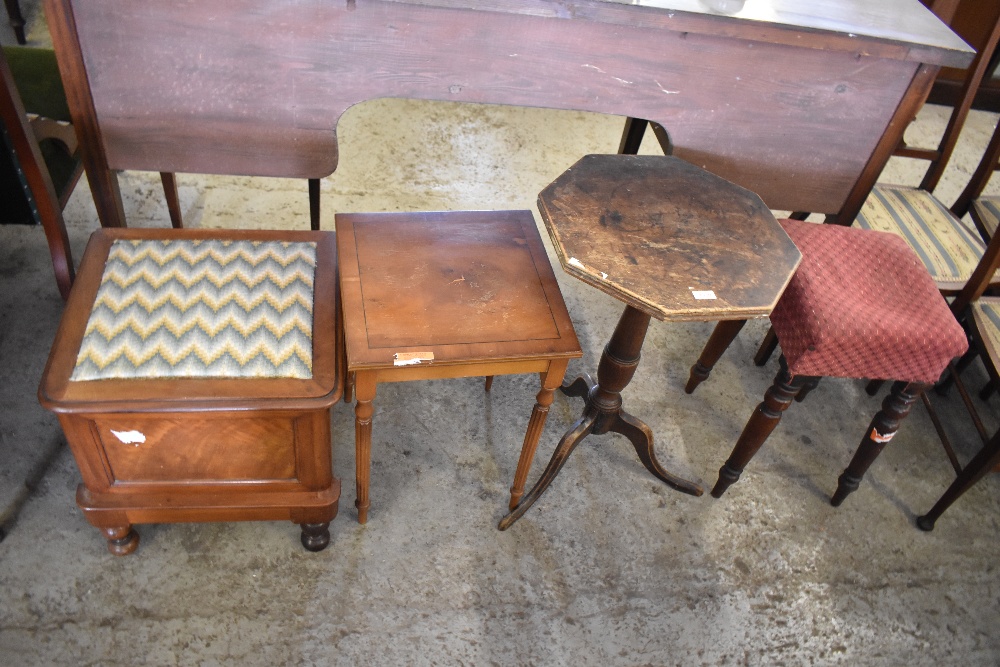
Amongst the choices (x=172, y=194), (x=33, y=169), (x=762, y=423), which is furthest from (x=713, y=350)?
(x=33, y=169)

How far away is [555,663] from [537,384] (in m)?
0.89

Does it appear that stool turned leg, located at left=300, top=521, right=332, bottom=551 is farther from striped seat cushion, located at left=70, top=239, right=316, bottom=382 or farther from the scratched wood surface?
the scratched wood surface

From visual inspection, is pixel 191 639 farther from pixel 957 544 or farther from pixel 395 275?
pixel 957 544

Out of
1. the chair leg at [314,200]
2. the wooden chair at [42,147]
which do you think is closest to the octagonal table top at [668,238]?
the chair leg at [314,200]

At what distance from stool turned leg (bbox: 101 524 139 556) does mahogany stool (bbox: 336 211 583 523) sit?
1.76ft

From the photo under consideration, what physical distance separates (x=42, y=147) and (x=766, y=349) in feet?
7.74

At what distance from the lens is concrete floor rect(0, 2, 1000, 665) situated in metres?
1.73

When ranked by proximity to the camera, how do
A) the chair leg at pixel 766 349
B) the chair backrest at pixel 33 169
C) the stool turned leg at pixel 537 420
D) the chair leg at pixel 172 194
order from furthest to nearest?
the chair leg at pixel 766 349 → the chair leg at pixel 172 194 → the chair backrest at pixel 33 169 → the stool turned leg at pixel 537 420

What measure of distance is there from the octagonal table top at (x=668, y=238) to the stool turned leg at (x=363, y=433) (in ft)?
1.57

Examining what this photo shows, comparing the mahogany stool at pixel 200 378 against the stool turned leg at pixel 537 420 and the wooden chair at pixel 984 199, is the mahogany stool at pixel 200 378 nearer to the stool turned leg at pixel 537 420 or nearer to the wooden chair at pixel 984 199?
the stool turned leg at pixel 537 420

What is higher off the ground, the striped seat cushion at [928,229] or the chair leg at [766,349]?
the striped seat cushion at [928,229]

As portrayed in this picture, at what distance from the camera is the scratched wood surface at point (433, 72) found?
1734 millimetres

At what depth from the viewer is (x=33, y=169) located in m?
1.88

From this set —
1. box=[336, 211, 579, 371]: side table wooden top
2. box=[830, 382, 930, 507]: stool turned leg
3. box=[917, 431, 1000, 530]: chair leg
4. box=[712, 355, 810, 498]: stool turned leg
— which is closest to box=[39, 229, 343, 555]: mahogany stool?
Result: box=[336, 211, 579, 371]: side table wooden top
